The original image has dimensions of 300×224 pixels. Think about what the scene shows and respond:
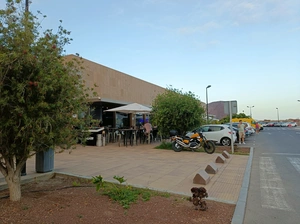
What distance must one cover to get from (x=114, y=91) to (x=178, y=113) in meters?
8.05

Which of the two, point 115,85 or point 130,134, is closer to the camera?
point 130,134

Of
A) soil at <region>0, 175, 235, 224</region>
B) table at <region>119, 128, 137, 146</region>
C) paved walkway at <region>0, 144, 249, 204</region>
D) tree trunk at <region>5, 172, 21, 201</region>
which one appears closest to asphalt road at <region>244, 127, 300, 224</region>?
paved walkway at <region>0, 144, 249, 204</region>

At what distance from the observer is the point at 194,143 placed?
1240 centimetres

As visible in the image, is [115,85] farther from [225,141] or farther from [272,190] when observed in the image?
[272,190]

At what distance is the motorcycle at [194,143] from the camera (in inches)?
480

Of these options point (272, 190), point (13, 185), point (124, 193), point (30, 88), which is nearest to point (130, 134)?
point (272, 190)

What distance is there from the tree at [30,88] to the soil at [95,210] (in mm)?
940

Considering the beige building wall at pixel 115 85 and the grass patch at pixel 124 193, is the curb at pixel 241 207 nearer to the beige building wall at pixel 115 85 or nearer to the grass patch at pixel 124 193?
the grass patch at pixel 124 193

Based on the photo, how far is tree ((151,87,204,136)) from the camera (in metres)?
13.6

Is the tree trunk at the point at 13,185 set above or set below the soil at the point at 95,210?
above

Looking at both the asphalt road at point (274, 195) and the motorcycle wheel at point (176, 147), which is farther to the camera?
the motorcycle wheel at point (176, 147)

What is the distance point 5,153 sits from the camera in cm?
413

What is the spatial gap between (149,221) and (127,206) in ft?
2.13

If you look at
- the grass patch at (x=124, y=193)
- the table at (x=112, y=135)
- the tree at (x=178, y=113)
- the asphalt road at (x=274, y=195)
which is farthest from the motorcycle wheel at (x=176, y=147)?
the grass patch at (x=124, y=193)
